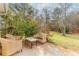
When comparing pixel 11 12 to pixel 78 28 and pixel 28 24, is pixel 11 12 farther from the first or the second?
pixel 78 28

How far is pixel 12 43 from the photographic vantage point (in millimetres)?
2100

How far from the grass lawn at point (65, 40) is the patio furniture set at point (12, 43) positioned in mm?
78

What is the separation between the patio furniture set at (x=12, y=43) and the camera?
2084mm

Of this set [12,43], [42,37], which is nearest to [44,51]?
[42,37]

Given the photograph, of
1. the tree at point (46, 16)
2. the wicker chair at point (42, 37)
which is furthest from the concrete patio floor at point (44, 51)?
the tree at point (46, 16)

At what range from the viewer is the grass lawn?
6.88 ft

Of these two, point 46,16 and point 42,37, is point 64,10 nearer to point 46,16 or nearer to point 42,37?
point 46,16

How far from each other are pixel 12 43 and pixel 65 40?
20.3 inches

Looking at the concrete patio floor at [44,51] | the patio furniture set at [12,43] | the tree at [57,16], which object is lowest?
the concrete patio floor at [44,51]

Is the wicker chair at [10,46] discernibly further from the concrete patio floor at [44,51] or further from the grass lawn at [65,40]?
the grass lawn at [65,40]

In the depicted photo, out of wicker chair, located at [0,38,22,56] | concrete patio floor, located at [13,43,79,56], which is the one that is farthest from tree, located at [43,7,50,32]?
wicker chair, located at [0,38,22,56]

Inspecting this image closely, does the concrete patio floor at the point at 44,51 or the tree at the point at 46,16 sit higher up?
the tree at the point at 46,16

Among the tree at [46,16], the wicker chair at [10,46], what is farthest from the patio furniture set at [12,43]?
the tree at [46,16]

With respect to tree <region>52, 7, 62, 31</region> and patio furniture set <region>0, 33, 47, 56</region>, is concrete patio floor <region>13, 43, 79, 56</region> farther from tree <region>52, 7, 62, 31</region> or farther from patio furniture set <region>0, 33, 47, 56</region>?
tree <region>52, 7, 62, 31</region>
